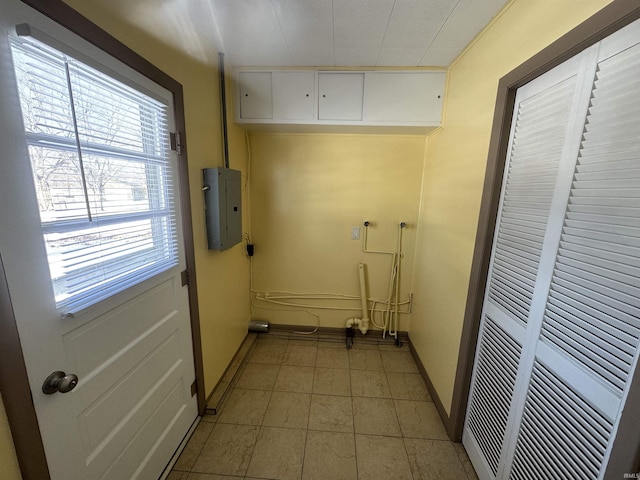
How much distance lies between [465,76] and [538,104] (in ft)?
2.50

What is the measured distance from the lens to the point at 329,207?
8.26ft

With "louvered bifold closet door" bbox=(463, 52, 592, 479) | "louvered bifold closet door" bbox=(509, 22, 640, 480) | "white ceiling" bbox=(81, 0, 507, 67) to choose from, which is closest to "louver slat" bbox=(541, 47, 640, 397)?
"louvered bifold closet door" bbox=(509, 22, 640, 480)

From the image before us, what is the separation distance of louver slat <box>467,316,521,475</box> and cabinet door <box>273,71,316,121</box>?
1.95 m

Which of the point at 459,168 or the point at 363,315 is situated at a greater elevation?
the point at 459,168

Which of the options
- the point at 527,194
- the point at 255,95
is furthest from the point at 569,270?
the point at 255,95

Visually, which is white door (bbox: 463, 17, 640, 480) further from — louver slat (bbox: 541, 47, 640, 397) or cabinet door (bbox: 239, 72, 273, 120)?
cabinet door (bbox: 239, 72, 273, 120)

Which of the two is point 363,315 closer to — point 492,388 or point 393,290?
point 393,290

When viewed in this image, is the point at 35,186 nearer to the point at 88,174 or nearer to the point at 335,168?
the point at 88,174

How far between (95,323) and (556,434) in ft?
5.88

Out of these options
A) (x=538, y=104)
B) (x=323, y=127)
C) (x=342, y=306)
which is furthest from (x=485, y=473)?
(x=323, y=127)

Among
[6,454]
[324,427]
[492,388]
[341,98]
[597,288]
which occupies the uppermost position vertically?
[341,98]

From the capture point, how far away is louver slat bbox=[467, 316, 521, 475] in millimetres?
1192

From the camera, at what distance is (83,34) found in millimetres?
840

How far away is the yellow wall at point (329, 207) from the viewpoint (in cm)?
239
